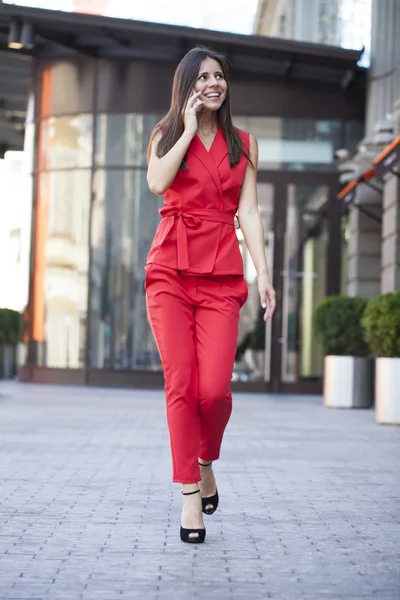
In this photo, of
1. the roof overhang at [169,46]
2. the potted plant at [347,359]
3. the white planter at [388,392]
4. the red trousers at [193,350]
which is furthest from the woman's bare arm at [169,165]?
the roof overhang at [169,46]

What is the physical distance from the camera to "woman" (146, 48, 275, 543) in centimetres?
477

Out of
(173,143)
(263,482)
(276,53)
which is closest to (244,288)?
(173,143)

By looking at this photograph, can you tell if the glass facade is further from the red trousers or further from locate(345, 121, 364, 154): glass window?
the red trousers

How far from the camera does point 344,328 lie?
15.6 metres

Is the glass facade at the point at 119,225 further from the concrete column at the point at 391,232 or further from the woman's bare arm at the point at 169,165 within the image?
the woman's bare arm at the point at 169,165

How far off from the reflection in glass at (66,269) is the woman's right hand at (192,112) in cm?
1570

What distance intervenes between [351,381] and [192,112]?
1087 centimetres

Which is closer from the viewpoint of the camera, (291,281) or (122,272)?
(291,281)

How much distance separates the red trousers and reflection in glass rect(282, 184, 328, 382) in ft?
49.2

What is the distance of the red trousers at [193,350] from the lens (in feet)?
15.6

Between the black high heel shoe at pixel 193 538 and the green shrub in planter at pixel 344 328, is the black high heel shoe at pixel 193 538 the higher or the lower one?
the lower one

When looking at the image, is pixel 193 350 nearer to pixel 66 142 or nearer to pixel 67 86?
pixel 66 142

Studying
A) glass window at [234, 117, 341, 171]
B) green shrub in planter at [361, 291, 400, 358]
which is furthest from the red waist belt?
glass window at [234, 117, 341, 171]

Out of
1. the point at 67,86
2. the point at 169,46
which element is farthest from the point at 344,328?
the point at 67,86
